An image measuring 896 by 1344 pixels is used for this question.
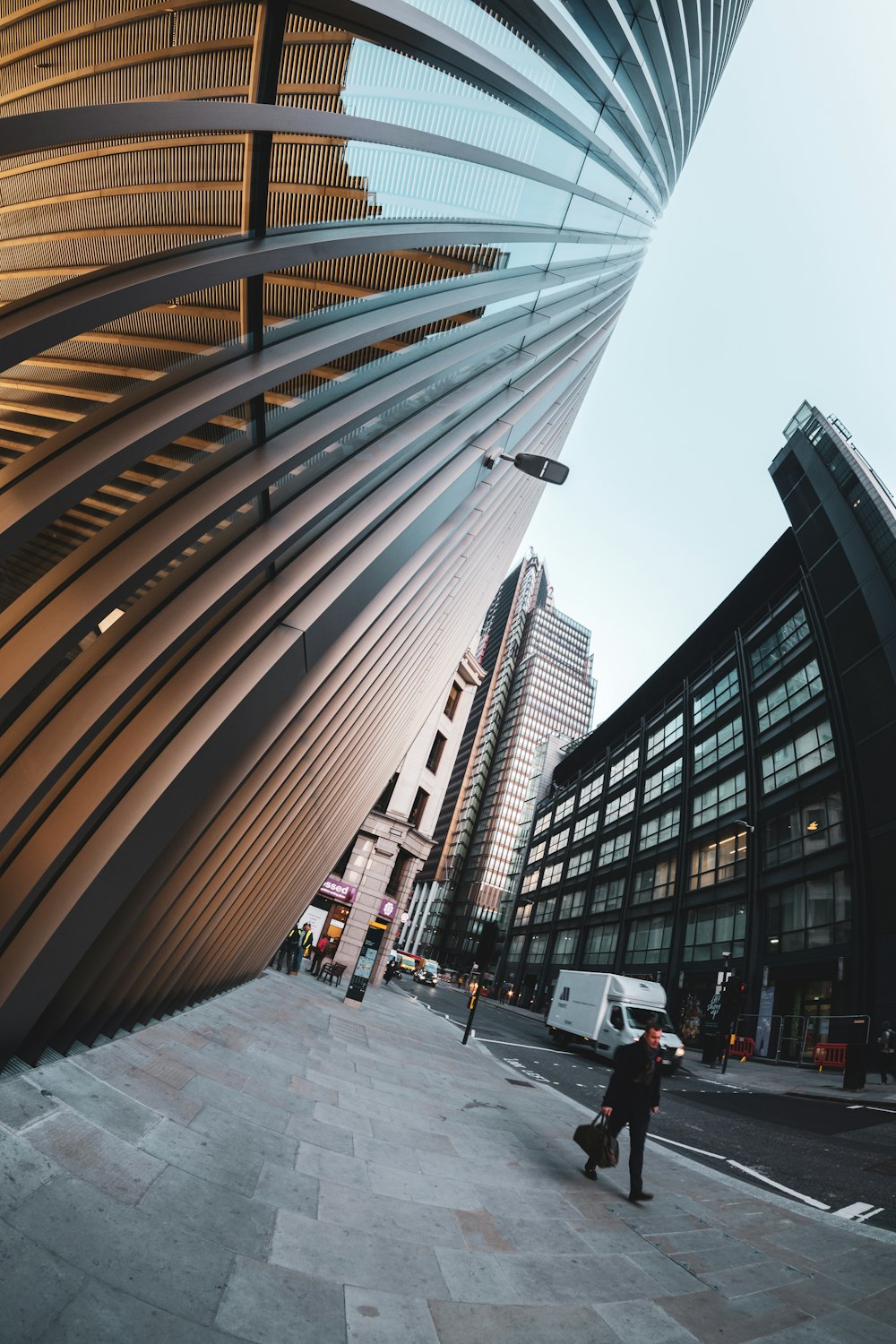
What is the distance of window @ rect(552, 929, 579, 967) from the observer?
45.3 m

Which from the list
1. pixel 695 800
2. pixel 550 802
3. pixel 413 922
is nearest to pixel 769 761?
pixel 695 800

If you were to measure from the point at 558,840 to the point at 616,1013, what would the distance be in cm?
4084

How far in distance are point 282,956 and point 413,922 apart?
118 metres

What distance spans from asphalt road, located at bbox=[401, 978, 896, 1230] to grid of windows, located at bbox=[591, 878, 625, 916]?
24.2 metres

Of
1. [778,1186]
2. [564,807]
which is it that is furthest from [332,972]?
[564,807]

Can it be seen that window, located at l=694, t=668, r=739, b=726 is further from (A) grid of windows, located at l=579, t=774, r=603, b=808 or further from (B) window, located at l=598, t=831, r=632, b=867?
(A) grid of windows, located at l=579, t=774, r=603, b=808

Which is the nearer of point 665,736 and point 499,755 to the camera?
point 665,736

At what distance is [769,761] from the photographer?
29672 millimetres

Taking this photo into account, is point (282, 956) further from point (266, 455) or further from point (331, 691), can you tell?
point (266, 455)

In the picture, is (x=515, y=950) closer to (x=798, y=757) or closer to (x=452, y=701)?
(x=452, y=701)

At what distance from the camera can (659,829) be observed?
3884 cm

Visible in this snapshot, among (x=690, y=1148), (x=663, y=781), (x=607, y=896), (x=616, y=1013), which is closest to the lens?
(x=690, y=1148)

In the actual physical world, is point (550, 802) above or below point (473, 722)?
below

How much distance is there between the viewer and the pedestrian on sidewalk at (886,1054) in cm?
1612
